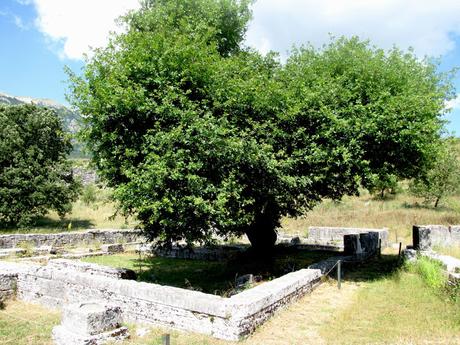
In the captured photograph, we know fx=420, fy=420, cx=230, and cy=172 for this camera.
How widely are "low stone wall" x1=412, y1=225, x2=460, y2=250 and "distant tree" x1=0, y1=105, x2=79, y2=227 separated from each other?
66.5ft

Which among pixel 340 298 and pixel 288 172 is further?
pixel 288 172

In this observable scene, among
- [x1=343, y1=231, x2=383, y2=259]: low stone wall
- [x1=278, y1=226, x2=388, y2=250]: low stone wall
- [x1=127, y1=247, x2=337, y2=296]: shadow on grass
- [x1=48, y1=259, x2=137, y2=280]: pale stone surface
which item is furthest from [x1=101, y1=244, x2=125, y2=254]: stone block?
[x1=343, y1=231, x2=383, y2=259]: low stone wall

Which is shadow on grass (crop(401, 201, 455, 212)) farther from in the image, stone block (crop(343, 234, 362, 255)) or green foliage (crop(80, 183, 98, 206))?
green foliage (crop(80, 183, 98, 206))

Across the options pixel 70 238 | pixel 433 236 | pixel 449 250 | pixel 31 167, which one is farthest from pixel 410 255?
pixel 31 167

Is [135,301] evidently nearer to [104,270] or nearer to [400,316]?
[104,270]

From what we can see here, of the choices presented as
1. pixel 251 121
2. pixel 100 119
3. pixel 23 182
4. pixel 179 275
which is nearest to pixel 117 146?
pixel 100 119

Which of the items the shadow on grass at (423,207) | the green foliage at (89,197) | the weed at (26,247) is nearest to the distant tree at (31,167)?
the weed at (26,247)

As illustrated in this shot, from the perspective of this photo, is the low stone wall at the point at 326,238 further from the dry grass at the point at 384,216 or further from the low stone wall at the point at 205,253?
the low stone wall at the point at 205,253

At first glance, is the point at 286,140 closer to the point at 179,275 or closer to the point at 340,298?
the point at 340,298

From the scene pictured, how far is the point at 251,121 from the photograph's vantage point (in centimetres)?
1248

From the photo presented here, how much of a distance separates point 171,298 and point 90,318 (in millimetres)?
1763

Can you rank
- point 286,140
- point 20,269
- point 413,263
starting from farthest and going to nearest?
1. point 413,263
2. point 286,140
3. point 20,269

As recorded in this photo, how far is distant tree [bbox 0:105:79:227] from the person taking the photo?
86.1ft

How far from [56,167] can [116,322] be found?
22.7 metres
